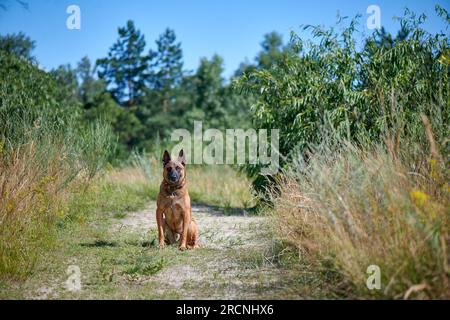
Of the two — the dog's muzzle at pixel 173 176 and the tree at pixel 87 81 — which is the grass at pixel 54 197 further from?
the tree at pixel 87 81

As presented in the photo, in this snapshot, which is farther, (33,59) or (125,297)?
(33,59)

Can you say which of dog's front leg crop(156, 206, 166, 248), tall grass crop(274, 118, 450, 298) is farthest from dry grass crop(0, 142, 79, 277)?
tall grass crop(274, 118, 450, 298)

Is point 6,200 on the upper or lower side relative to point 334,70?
lower

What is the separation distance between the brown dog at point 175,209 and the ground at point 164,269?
25 cm

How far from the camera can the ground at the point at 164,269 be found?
16.0ft

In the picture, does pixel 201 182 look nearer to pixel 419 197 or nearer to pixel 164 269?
pixel 164 269

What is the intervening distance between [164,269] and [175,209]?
4.81 ft

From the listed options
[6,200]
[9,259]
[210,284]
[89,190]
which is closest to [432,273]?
[210,284]

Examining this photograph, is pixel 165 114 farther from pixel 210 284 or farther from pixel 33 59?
pixel 210 284

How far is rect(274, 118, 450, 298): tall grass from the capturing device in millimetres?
3852

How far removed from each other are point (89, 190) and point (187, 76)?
2520 centimetres

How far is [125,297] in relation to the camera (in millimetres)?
4746

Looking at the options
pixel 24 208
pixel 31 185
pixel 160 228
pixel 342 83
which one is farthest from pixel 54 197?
pixel 342 83
